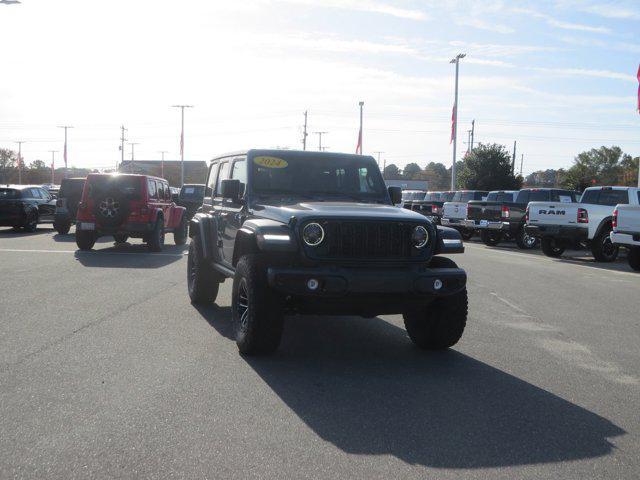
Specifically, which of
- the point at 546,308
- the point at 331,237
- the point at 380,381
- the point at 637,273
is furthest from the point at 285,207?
the point at 637,273

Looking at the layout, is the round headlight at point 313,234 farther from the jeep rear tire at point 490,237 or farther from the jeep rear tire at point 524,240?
the jeep rear tire at point 490,237

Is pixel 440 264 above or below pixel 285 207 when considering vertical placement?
below

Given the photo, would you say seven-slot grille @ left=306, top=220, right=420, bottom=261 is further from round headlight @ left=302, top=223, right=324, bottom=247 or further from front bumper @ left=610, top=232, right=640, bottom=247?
front bumper @ left=610, top=232, right=640, bottom=247

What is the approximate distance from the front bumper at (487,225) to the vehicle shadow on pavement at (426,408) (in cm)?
1687

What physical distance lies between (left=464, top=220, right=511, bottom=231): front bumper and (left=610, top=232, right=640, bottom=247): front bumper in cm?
660

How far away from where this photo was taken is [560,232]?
1909 centimetres

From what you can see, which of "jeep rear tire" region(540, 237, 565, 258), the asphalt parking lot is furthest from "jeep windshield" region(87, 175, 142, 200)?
"jeep rear tire" region(540, 237, 565, 258)

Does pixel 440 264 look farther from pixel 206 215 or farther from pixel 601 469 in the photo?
pixel 206 215

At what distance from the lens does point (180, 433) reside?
4375 mm

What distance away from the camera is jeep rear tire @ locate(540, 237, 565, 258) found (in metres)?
20.2

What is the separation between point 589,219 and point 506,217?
477cm

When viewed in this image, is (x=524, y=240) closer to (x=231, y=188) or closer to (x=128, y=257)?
(x=128, y=257)

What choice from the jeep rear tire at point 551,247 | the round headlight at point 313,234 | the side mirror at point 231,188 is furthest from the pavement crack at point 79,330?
the jeep rear tire at point 551,247

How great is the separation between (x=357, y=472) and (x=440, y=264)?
2.97m
